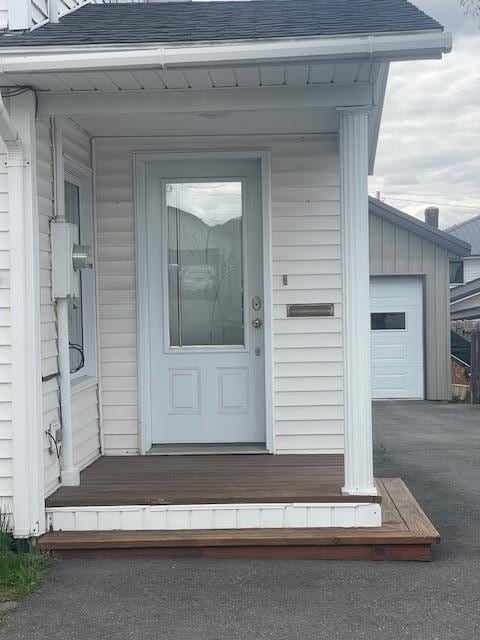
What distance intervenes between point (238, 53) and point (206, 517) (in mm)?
2592

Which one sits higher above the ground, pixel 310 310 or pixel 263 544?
pixel 310 310

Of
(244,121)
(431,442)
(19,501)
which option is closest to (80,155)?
(244,121)

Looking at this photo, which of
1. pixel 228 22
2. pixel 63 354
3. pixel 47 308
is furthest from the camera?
pixel 63 354

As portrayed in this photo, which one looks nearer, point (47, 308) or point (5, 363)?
point (5, 363)

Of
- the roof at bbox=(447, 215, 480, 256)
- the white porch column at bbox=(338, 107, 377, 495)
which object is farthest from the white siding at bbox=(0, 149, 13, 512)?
the roof at bbox=(447, 215, 480, 256)

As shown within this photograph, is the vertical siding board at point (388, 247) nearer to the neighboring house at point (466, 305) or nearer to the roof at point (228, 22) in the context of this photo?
the neighboring house at point (466, 305)

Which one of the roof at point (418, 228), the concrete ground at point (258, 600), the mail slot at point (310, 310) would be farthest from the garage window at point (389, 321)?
the concrete ground at point (258, 600)

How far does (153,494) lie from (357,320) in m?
1.62

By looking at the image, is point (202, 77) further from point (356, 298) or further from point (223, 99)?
point (356, 298)

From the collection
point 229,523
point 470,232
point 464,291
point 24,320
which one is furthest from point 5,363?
point 470,232

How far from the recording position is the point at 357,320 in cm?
444

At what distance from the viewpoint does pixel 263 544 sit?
4.34 m

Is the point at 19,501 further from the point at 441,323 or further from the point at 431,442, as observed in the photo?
the point at 441,323

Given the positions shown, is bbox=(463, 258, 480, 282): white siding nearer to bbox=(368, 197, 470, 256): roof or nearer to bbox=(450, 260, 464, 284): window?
bbox=(450, 260, 464, 284): window
